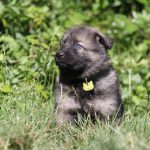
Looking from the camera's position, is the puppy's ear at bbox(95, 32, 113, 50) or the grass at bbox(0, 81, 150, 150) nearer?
the grass at bbox(0, 81, 150, 150)

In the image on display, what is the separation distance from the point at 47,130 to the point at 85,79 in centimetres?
89

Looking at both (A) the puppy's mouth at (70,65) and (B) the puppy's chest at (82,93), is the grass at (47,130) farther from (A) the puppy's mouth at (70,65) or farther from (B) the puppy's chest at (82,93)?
(A) the puppy's mouth at (70,65)

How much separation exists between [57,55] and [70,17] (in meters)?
3.61

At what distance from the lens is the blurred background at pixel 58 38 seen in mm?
7039

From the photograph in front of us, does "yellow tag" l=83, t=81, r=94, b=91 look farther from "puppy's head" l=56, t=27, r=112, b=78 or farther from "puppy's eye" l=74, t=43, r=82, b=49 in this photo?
"puppy's eye" l=74, t=43, r=82, b=49

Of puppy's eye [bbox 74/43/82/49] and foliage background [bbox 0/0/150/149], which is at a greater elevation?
puppy's eye [bbox 74/43/82/49]

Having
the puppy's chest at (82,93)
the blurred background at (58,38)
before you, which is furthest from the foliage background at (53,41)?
the puppy's chest at (82,93)

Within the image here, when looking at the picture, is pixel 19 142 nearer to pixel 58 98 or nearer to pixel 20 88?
pixel 58 98

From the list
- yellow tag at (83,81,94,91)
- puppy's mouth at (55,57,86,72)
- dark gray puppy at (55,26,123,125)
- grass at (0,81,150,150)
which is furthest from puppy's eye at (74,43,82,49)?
grass at (0,81,150,150)

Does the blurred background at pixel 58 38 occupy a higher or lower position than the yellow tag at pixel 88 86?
lower

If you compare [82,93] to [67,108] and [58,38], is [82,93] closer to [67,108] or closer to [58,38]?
[67,108]

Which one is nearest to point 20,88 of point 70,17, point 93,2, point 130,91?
point 130,91

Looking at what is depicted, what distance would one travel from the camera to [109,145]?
14.2ft

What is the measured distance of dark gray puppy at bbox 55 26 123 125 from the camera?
5828 mm
